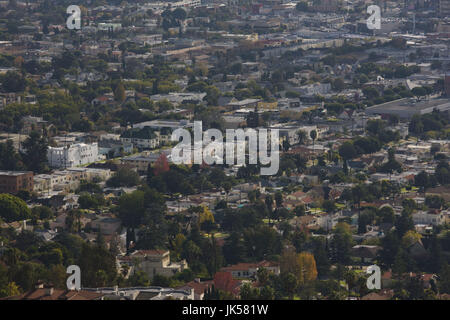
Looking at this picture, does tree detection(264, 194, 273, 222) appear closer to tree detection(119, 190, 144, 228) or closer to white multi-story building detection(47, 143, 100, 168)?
tree detection(119, 190, 144, 228)

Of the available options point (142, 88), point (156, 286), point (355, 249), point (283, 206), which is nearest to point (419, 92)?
point (142, 88)

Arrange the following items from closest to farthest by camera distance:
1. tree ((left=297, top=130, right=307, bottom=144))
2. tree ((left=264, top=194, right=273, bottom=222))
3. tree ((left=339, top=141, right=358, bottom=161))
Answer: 1. tree ((left=264, top=194, right=273, bottom=222))
2. tree ((left=339, top=141, right=358, bottom=161))
3. tree ((left=297, top=130, right=307, bottom=144))

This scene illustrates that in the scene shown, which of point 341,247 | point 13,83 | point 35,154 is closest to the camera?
point 341,247

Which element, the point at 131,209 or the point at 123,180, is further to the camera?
the point at 123,180

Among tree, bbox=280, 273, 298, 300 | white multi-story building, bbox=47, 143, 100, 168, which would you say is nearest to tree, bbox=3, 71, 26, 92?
white multi-story building, bbox=47, 143, 100, 168

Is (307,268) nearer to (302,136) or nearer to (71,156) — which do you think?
(71,156)

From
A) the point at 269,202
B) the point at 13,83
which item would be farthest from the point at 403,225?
the point at 13,83
